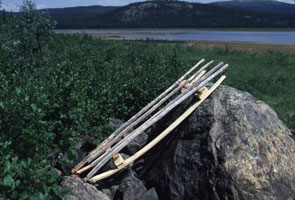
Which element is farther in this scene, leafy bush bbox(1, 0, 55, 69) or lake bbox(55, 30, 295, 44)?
lake bbox(55, 30, 295, 44)

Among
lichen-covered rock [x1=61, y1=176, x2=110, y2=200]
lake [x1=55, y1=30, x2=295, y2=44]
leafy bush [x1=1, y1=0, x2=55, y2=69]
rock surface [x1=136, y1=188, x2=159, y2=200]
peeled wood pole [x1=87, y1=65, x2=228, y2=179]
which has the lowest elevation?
lake [x1=55, y1=30, x2=295, y2=44]

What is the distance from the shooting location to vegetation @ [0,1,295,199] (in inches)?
160

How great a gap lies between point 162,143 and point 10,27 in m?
11.9

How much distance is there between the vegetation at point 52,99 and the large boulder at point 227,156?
217 cm

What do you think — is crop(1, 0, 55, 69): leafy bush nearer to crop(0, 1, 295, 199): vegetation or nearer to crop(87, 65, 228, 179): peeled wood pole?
crop(0, 1, 295, 199): vegetation

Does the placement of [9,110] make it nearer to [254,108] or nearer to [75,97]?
[75,97]

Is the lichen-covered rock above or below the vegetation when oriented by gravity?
below

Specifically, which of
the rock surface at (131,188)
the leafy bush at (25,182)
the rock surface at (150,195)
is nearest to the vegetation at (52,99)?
the leafy bush at (25,182)

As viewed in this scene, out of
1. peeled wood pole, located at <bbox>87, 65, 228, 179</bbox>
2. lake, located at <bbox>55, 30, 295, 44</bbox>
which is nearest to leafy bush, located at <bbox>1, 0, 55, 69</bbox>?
peeled wood pole, located at <bbox>87, 65, 228, 179</bbox>

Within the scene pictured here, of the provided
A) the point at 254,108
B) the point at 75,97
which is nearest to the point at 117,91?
the point at 75,97

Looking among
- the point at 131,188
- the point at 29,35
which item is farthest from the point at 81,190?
the point at 29,35

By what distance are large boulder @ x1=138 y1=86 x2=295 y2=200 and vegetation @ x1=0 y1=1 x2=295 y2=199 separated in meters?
2.17

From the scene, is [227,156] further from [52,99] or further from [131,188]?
[52,99]

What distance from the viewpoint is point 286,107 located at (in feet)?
51.9
